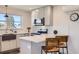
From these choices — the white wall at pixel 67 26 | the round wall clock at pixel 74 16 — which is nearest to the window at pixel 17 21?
the white wall at pixel 67 26

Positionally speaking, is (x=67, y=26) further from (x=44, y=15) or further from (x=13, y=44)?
(x=13, y=44)

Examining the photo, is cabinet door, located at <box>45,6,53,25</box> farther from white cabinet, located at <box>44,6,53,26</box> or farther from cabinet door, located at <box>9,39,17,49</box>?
cabinet door, located at <box>9,39,17,49</box>

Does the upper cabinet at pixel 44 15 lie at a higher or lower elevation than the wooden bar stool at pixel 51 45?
higher

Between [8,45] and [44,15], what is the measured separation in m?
2.11

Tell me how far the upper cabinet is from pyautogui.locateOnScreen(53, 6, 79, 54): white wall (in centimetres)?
20

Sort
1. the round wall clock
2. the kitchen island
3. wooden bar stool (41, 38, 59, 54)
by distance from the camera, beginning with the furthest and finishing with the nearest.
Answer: the round wall clock, the kitchen island, wooden bar stool (41, 38, 59, 54)

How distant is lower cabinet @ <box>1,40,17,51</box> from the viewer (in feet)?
16.5

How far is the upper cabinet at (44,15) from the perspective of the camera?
5.18 meters

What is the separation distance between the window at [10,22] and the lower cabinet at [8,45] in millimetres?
1003

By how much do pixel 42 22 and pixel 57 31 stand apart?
95 cm

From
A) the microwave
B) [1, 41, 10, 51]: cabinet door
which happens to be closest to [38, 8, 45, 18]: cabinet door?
the microwave

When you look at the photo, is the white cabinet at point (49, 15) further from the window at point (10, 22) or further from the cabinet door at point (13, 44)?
the window at point (10, 22)
